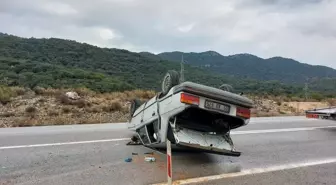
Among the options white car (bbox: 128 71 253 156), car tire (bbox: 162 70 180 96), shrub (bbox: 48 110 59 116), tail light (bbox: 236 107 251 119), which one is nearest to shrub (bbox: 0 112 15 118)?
shrub (bbox: 48 110 59 116)

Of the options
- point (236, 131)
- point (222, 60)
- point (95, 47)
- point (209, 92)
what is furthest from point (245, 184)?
point (222, 60)

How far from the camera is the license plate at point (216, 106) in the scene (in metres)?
5.89

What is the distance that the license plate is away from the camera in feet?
19.3

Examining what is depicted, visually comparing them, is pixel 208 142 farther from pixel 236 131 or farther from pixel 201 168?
pixel 236 131

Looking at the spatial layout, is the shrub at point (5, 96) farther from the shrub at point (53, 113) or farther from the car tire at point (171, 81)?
the car tire at point (171, 81)

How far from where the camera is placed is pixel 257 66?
15850 centimetres

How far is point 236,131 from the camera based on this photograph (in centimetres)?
1054

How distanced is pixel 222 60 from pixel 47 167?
503 ft

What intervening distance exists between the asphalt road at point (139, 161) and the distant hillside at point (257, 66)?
129m

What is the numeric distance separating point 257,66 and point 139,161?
157057mm

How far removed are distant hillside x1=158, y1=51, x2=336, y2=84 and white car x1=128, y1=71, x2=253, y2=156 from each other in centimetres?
13165

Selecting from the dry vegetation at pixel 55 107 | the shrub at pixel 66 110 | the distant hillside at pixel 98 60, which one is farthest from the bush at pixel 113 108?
the distant hillside at pixel 98 60

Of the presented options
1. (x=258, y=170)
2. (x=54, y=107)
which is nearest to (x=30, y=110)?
(x=54, y=107)

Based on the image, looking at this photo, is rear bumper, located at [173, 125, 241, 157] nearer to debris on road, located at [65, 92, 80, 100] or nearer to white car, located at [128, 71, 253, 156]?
white car, located at [128, 71, 253, 156]
